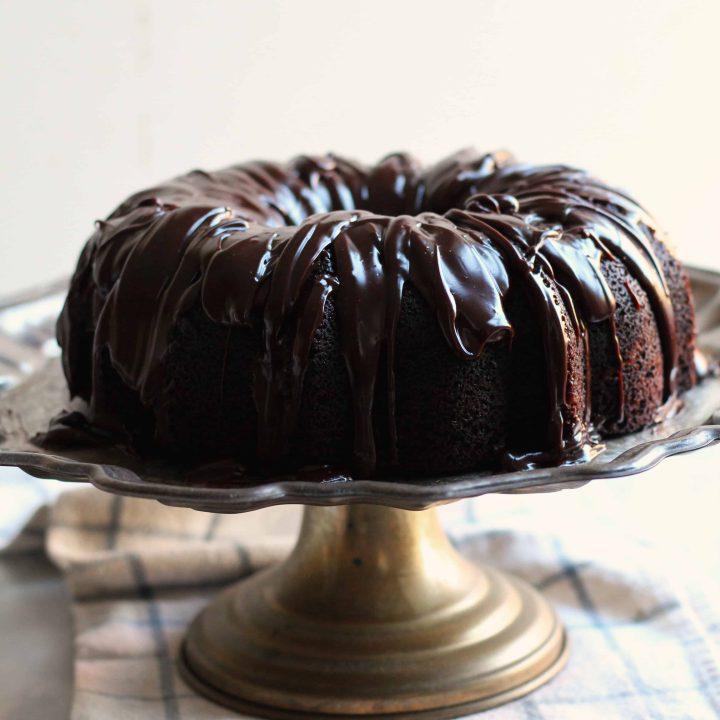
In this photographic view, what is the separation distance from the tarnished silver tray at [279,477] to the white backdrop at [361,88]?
48.8 inches

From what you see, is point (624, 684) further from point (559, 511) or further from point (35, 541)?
point (35, 541)

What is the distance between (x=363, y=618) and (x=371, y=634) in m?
0.03

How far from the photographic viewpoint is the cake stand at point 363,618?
146 centimetres

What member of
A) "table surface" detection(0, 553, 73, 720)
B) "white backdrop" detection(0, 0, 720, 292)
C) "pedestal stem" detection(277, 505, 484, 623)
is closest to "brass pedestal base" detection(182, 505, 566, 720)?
"pedestal stem" detection(277, 505, 484, 623)

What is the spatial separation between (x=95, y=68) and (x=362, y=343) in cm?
192

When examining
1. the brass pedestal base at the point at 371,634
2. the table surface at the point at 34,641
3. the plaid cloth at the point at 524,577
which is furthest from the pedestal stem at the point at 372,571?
the table surface at the point at 34,641

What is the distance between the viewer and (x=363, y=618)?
61.2 inches

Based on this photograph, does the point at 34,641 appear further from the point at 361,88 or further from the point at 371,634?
the point at 361,88

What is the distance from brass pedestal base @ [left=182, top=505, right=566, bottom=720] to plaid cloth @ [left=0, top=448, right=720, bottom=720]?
4 cm

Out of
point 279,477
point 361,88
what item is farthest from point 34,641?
point 361,88

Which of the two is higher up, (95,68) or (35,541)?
(95,68)

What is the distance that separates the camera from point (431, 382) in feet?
4.40

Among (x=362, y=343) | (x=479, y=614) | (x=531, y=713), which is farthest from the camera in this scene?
(x=479, y=614)

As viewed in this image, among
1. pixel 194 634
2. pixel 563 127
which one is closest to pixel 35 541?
pixel 194 634
